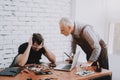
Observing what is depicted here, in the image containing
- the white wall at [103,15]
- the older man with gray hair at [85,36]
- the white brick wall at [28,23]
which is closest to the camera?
the older man with gray hair at [85,36]

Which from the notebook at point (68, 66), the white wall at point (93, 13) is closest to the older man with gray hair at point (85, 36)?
the notebook at point (68, 66)

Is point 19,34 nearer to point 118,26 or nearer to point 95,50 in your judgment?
point 95,50

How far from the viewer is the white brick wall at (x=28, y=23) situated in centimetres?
325

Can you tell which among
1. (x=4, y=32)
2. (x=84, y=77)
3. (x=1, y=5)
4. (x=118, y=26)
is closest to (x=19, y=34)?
(x=4, y=32)

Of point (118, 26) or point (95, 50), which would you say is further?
point (118, 26)

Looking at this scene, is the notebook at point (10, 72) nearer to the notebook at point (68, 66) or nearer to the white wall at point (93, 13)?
the notebook at point (68, 66)

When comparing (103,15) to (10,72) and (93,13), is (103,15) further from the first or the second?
(10,72)

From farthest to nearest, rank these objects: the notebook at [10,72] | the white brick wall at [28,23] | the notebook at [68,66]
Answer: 1. the white brick wall at [28,23]
2. the notebook at [68,66]
3. the notebook at [10,72]

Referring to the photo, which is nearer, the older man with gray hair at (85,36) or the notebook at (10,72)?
the notebook at (10,72)

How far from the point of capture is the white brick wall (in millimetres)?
3246

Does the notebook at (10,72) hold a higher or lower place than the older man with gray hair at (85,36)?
lower

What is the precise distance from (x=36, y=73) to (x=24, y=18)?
1.30 m

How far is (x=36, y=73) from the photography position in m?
2.35

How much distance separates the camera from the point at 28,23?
136 inches
